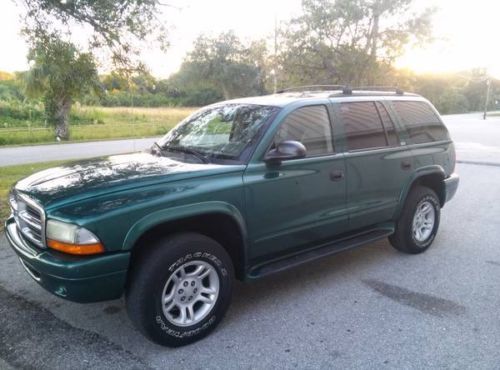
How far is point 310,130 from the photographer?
4.01 meters

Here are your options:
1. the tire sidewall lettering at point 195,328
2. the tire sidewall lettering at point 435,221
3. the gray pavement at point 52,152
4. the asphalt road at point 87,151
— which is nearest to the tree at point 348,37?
the asphalt road at point 87,151

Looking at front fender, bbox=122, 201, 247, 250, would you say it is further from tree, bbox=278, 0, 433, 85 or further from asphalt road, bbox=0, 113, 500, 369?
tree, bbox=278, 0, 433, 85

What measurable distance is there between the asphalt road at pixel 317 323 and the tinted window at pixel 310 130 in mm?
1321

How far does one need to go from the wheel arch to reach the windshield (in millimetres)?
540

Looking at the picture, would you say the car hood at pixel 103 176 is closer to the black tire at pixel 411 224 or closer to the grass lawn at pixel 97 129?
the black tire at pixel 411 224

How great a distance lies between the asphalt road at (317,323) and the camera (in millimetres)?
3055

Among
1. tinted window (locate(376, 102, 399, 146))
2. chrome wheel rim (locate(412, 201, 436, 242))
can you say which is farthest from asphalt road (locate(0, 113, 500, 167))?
tinted window (locate(376, 102, 399, 146))

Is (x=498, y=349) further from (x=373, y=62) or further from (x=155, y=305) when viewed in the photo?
(x=373, y=62)

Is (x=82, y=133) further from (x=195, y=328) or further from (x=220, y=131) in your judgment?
(x=195, y=328)

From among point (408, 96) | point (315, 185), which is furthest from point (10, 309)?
point (408, 96)

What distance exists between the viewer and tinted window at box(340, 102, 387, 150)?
4.27 meters

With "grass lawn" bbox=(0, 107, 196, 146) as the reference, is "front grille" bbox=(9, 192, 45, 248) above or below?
above

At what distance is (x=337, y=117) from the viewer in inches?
165

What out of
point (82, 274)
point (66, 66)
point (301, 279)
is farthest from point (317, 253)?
point (66, 66)
